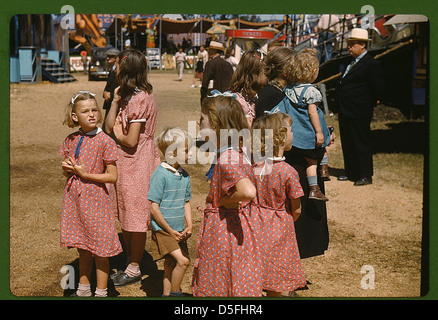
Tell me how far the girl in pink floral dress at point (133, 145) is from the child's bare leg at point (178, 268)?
0.60 meters

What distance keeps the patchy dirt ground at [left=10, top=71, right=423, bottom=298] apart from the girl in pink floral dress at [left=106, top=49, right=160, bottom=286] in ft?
1.27

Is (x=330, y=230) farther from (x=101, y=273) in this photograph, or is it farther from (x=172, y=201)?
(x=101, y=273)

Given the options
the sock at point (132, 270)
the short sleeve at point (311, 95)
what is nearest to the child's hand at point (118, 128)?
the sock at point (132, 270)

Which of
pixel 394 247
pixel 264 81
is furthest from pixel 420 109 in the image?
pixel 264 81

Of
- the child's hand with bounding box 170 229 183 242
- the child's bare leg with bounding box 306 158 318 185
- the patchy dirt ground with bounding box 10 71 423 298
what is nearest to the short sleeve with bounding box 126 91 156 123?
the patchy dirt ground with bounding box 10 71 423 298

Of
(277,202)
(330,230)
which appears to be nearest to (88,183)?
(277,202)

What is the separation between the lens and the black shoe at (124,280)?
12.8 ft

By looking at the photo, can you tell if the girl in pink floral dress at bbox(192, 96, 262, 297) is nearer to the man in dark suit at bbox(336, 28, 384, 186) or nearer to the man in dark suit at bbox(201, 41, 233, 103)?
the man in dark suit at bbox(336, 28, 384, 186)

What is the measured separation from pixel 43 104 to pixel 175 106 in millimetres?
2682

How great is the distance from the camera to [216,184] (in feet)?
9.87

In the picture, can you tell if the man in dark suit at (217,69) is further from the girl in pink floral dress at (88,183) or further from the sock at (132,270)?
the girl in pink floral dress at (88,183)

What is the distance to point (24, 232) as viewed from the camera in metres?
4.95

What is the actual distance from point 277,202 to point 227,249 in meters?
0.45
